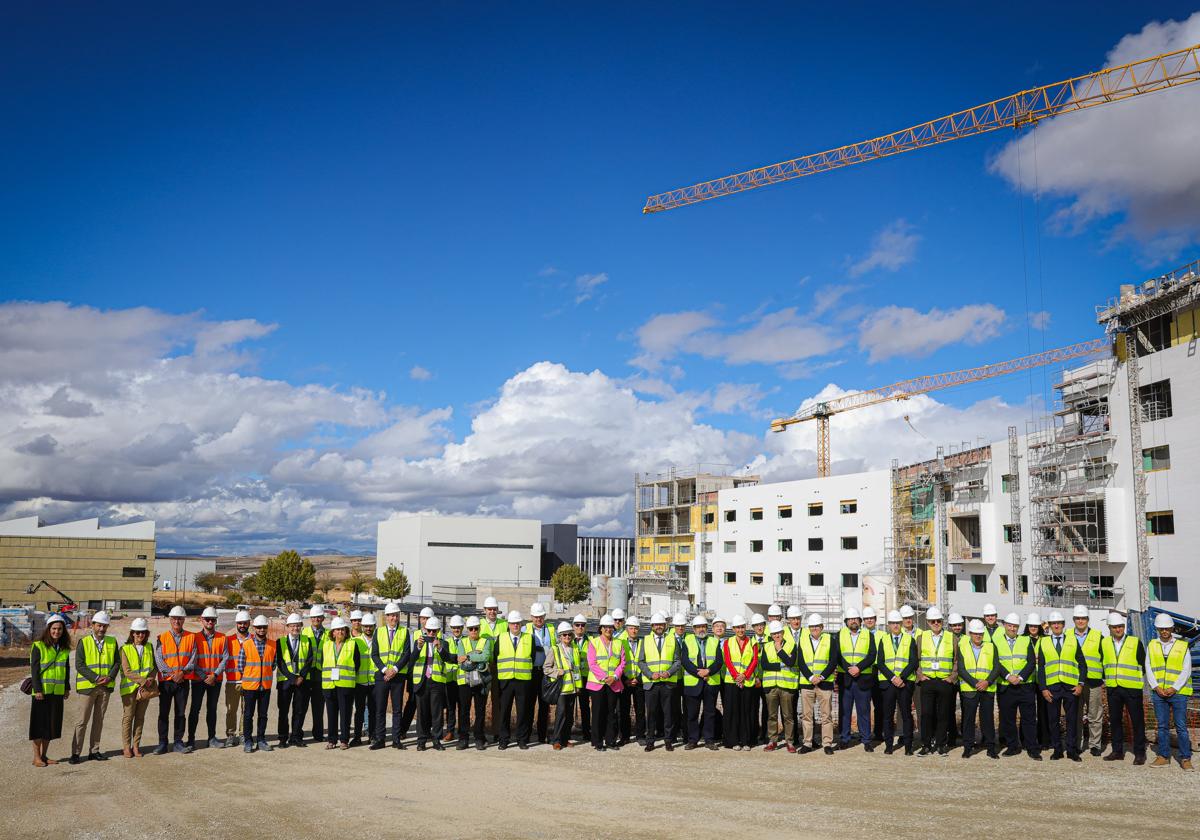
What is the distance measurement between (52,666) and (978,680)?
12.3 m

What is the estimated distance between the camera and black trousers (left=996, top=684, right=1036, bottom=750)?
40.2ft

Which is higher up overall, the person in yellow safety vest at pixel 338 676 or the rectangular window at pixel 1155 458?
the rectangular window at pixel 1155 458

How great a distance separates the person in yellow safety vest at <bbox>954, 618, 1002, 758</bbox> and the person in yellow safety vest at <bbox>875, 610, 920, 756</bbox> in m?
0.63

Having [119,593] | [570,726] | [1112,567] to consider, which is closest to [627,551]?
[119,593]

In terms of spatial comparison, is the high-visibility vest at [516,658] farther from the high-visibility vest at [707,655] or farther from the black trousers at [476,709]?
the high-visibility vest at [707,655]

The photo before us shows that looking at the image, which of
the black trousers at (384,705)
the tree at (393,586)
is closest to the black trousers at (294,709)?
the black trousers at (384,705)

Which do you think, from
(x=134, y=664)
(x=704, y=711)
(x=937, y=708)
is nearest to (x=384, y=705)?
(x=134, y=664)

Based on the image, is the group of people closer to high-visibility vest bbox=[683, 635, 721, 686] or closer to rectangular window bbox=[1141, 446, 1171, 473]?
high-visibility vest bbox=[683, 635, 721, 686]

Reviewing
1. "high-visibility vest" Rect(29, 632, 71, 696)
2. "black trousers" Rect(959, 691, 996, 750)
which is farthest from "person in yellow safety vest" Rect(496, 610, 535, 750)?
"high-visibility vest" Rect(29, 632, 71, 696)

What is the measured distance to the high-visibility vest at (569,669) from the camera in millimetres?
13227

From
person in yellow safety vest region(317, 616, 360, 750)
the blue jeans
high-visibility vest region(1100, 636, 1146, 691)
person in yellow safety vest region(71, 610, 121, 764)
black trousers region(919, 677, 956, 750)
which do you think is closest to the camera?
the blue jeans

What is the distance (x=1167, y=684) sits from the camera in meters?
11.7

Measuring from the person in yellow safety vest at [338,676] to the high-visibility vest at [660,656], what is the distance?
13.9 feet

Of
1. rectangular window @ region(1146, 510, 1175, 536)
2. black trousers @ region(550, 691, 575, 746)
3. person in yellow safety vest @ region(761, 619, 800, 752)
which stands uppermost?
rectangular window @ region(1146, 510, 1175, 536)
